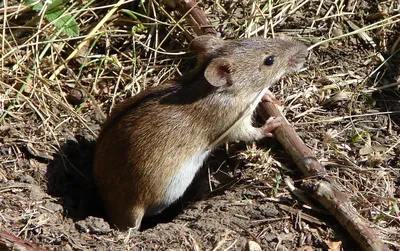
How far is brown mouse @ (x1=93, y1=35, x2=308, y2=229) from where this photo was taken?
5.97 metres

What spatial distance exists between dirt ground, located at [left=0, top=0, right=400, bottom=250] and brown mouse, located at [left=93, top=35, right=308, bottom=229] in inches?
11.4

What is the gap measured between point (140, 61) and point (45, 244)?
263 centimetres

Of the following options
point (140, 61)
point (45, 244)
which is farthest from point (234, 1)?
point (45, 244)

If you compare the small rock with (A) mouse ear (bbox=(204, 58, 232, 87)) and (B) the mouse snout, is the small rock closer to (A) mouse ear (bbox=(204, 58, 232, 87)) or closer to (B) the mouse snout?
(A) mouse ear (bbox=(204, 58, 232, 87))

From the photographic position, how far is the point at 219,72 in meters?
5.99

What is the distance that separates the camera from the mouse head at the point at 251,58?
6.14 metres

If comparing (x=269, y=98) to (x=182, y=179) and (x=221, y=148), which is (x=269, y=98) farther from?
(x=182, y=179)

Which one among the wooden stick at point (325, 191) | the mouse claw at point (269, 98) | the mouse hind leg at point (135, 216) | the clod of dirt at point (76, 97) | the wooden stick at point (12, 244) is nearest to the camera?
the wooden stick at point (12, 244)

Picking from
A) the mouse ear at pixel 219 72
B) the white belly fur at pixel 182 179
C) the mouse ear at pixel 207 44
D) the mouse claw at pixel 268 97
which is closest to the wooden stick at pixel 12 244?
the white belly fur at pixel 182 179

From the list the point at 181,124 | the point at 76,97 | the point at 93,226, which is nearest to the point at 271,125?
the point at 181,124

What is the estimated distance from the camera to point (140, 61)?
7168mm

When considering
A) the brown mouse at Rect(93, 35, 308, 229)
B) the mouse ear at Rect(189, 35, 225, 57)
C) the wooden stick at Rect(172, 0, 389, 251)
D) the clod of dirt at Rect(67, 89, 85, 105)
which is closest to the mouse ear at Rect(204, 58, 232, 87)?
the brown mouse at Rect(93, 35, 308, 229)

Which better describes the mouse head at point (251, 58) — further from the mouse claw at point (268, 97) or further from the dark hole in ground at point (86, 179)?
the dark hole in ground at point (86, 179)

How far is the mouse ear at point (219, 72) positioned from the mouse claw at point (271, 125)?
53cm
